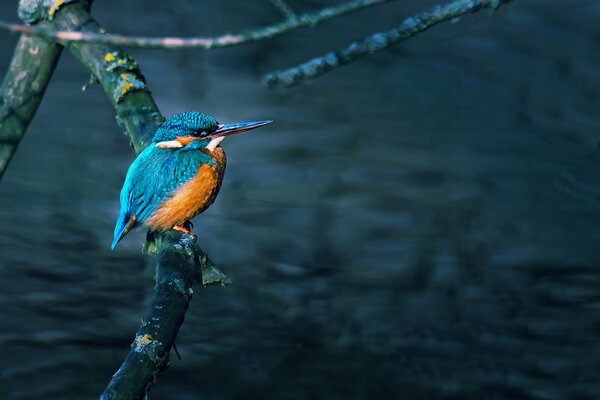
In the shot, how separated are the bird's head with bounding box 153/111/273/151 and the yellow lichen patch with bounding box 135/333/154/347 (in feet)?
2.62

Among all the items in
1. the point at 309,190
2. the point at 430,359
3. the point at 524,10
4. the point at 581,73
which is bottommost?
the point at 430,359

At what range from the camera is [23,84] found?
2562mm

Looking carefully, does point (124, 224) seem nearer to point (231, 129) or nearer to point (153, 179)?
point (153, 179)

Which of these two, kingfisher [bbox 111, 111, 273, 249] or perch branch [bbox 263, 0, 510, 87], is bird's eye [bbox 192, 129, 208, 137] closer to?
kingfisher [bbox 111, 111, 273, 249]

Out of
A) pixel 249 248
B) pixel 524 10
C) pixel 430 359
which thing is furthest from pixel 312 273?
pixel 524 10

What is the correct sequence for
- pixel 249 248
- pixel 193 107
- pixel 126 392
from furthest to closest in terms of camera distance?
pixel 249 248
pixel 193 107
pixel 126 392

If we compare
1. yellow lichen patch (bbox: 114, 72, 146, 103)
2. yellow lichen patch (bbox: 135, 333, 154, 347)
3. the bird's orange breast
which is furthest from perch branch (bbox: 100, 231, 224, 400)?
yellow lichen patch (bbox: 114, 72, 146, 103)

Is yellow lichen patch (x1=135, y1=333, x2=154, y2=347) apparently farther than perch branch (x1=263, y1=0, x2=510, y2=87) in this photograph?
Yes

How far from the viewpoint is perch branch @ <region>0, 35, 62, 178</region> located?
2.55m

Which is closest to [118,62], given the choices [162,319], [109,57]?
[109,57]

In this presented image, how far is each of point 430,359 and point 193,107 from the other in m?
1.76

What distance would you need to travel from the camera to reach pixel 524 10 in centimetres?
438

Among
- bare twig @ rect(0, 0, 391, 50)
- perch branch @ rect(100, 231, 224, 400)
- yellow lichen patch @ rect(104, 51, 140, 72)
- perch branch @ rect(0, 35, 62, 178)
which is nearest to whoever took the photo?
bare twig @ rect(0, 0, 391, 50)

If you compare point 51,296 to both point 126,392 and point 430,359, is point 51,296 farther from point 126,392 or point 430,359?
point 126,392
